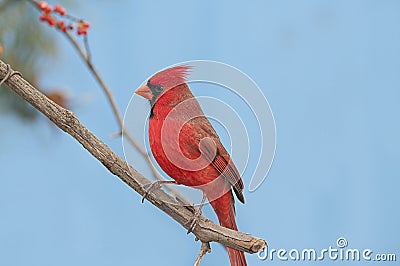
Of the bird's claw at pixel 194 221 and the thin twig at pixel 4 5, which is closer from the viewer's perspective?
the bird's claw at pixel 194 221

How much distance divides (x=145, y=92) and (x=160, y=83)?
25 millimetres

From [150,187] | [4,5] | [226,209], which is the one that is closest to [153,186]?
[150,187]

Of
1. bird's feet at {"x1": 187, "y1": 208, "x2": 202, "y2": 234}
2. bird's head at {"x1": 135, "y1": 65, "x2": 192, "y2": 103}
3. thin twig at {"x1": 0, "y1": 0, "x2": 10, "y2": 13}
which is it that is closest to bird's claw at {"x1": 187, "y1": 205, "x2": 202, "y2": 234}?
bird's feet at {"x1": 187, "y1": 208, "x2": 202, "y2": 234}

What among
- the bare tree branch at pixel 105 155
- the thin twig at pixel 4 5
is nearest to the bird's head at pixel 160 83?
the bare tree branch at pixel 105 155

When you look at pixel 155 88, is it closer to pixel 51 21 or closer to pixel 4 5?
pixel 51 21

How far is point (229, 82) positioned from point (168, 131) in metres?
0.18

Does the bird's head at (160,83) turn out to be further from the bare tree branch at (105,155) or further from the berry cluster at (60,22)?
the berry cluster at (60,22)

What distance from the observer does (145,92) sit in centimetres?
83

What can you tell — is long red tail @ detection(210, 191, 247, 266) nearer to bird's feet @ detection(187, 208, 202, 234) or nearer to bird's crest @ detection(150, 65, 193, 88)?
bird's feet @ detection(187, 208, 202, 234)

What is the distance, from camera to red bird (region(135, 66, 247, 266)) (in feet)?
2.70

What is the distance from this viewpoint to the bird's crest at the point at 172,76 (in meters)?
0.79

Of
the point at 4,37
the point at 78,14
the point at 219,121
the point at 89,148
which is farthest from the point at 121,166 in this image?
the point at 78,14

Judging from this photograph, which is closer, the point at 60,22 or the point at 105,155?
the point at 105,155

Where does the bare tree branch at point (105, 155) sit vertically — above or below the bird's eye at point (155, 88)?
below
